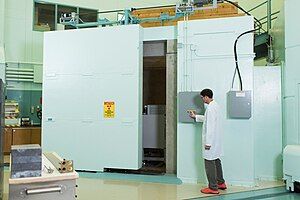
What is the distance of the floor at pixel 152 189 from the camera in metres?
4.22

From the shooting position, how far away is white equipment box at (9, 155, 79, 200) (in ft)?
5.95

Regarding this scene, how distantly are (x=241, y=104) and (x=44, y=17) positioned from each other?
6647 millimetres

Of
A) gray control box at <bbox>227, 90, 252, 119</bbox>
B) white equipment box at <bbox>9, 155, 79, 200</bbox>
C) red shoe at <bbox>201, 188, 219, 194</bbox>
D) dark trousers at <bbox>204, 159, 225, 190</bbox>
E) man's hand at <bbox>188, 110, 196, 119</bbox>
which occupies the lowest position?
red shoe at <bbox>201, 188, 219, 194</bbox>

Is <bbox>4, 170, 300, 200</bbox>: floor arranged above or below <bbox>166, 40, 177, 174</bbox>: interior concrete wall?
below

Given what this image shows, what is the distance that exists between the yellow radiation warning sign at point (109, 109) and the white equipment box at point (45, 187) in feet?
12.1

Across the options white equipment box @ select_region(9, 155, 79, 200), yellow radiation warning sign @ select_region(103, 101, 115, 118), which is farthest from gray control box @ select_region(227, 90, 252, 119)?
white equipment box @ select_region(9, 155, 79, 200)

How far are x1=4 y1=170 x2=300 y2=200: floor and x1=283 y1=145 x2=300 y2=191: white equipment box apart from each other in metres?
0.19

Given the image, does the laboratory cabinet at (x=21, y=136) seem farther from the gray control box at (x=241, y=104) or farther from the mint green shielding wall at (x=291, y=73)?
the mint green shielding wall at (x=291, y=73)

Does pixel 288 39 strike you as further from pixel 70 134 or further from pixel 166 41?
pixel 70 134

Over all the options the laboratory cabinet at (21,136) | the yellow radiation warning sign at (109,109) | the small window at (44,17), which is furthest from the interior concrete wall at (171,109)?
the small window at (44,17)

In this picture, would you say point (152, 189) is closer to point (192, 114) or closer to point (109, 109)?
point (192, 114)

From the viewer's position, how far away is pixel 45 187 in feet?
6.18

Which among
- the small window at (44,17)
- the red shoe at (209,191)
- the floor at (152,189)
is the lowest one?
the floor at (152,189)

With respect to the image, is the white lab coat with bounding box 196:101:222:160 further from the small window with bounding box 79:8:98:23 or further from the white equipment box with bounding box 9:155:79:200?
the small window with bounding box 79:8:98:23
